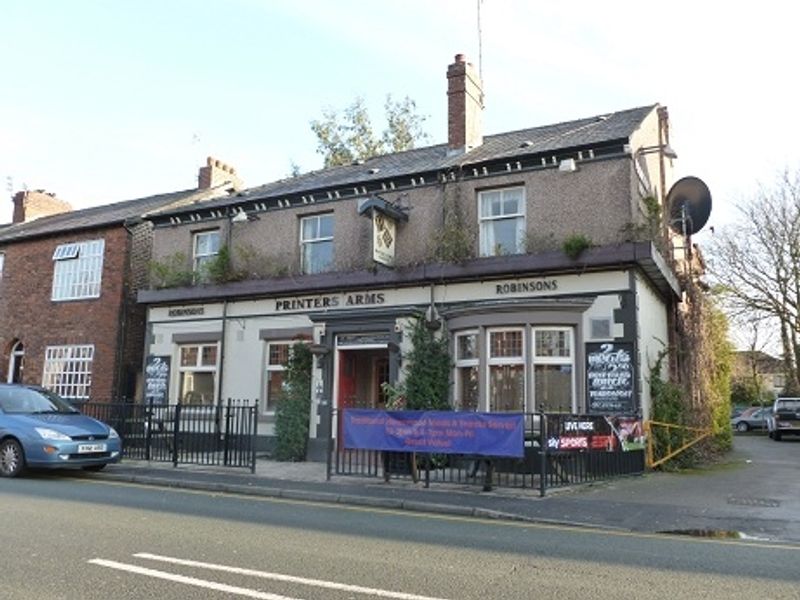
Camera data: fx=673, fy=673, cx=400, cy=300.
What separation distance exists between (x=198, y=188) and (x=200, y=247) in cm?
600

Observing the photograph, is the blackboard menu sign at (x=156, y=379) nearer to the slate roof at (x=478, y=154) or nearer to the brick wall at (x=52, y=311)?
the brick wall at (x=52, y=311)

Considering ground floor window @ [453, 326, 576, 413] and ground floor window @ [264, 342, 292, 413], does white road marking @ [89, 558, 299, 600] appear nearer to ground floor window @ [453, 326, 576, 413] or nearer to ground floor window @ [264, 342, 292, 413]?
ground floor window @ [453, 326, 576, 413]

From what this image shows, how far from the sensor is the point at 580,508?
938cm

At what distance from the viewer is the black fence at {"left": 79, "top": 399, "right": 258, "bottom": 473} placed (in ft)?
47.8

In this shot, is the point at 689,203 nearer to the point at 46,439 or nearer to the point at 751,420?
the point at 46,439

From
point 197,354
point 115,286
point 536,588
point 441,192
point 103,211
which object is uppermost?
point 103,211

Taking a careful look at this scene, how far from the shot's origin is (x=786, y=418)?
1195 inches

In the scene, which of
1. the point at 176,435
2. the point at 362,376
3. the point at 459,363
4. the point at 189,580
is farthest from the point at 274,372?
the point at 189,580

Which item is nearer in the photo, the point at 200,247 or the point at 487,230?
the point at 487,230

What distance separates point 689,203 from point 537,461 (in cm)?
1095

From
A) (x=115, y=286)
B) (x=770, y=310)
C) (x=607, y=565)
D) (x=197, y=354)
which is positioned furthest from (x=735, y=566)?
(x=770, y=310)

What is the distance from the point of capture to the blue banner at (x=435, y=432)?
1059 cm

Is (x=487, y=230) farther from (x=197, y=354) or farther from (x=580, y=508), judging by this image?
(x=197, y=354)

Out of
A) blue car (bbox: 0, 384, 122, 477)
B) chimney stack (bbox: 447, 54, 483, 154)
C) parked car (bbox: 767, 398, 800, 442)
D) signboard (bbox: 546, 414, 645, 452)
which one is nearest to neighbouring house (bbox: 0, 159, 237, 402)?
blue car (bbox: 0, 384, 122, 477)
